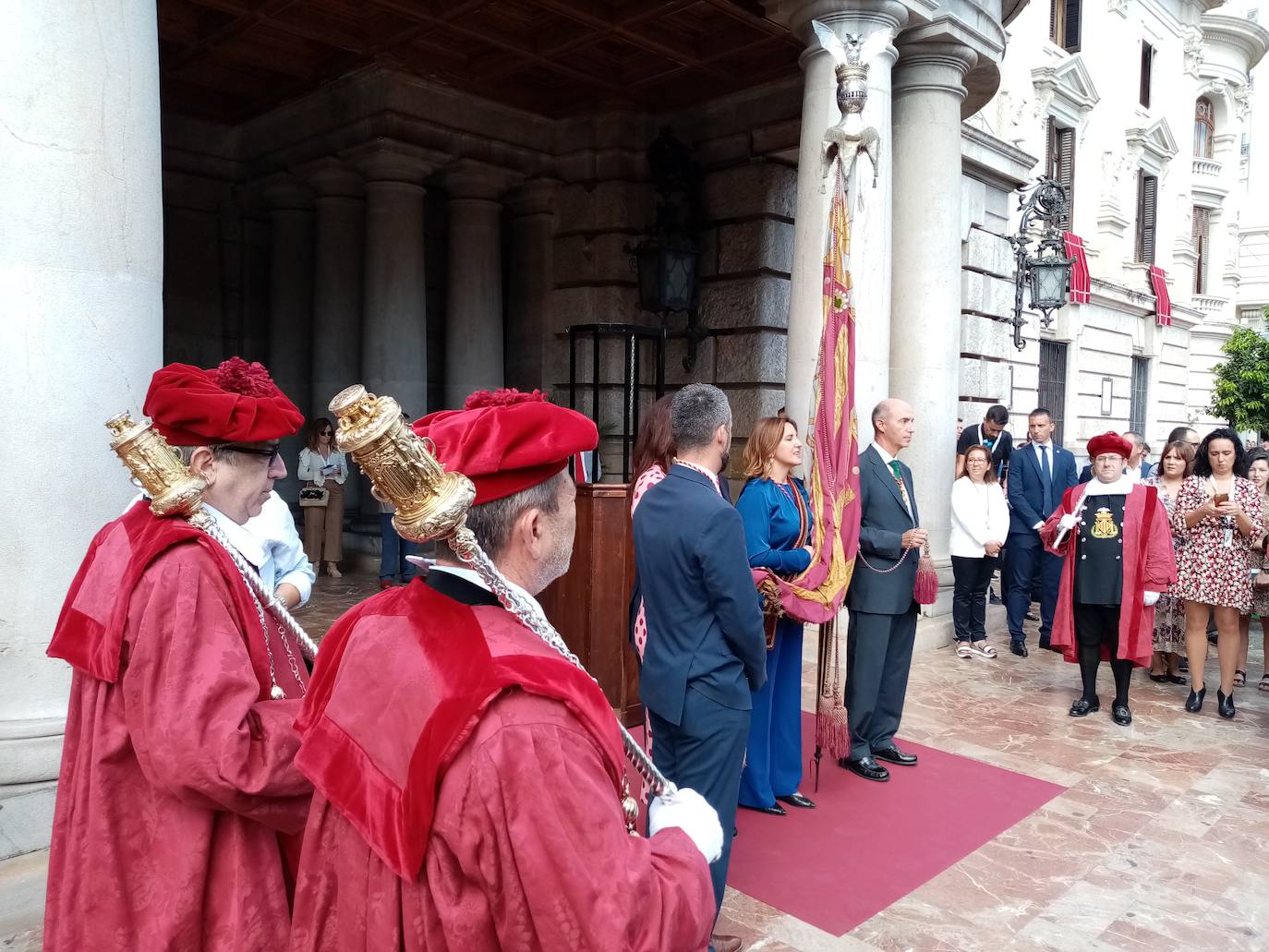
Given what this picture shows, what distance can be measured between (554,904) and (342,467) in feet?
33.5

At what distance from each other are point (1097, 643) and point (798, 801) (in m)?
3.03

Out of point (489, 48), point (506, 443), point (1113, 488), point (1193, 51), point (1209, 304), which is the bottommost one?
point (1113, 488)

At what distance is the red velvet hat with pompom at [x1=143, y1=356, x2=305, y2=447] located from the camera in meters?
2.33

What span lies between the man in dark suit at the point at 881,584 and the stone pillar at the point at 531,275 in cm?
718

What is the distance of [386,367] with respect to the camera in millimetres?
10977

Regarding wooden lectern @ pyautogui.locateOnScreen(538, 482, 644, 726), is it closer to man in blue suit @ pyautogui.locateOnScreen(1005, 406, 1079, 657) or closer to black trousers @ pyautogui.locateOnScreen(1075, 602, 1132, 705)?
black trousers @ pyautogui.locateOnScreen(1075, 602, 1132, 705)

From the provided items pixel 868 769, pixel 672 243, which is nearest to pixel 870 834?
pixel 868 769

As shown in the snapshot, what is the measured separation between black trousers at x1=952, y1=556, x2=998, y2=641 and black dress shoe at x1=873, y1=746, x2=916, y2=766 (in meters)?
3.38

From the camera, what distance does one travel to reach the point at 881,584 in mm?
5152

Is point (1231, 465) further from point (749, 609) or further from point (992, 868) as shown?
point (749, 609)

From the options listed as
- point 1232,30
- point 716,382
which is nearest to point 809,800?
point 716,382

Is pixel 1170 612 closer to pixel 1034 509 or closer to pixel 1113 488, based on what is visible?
pixel 1034 509

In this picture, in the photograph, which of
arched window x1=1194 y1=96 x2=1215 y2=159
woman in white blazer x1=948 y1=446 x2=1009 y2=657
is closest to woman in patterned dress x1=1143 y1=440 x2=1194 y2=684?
woman in white blazer x1=948 y1=446 x2=1009 y2=657

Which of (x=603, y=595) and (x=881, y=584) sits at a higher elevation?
(x=881, y=584)
